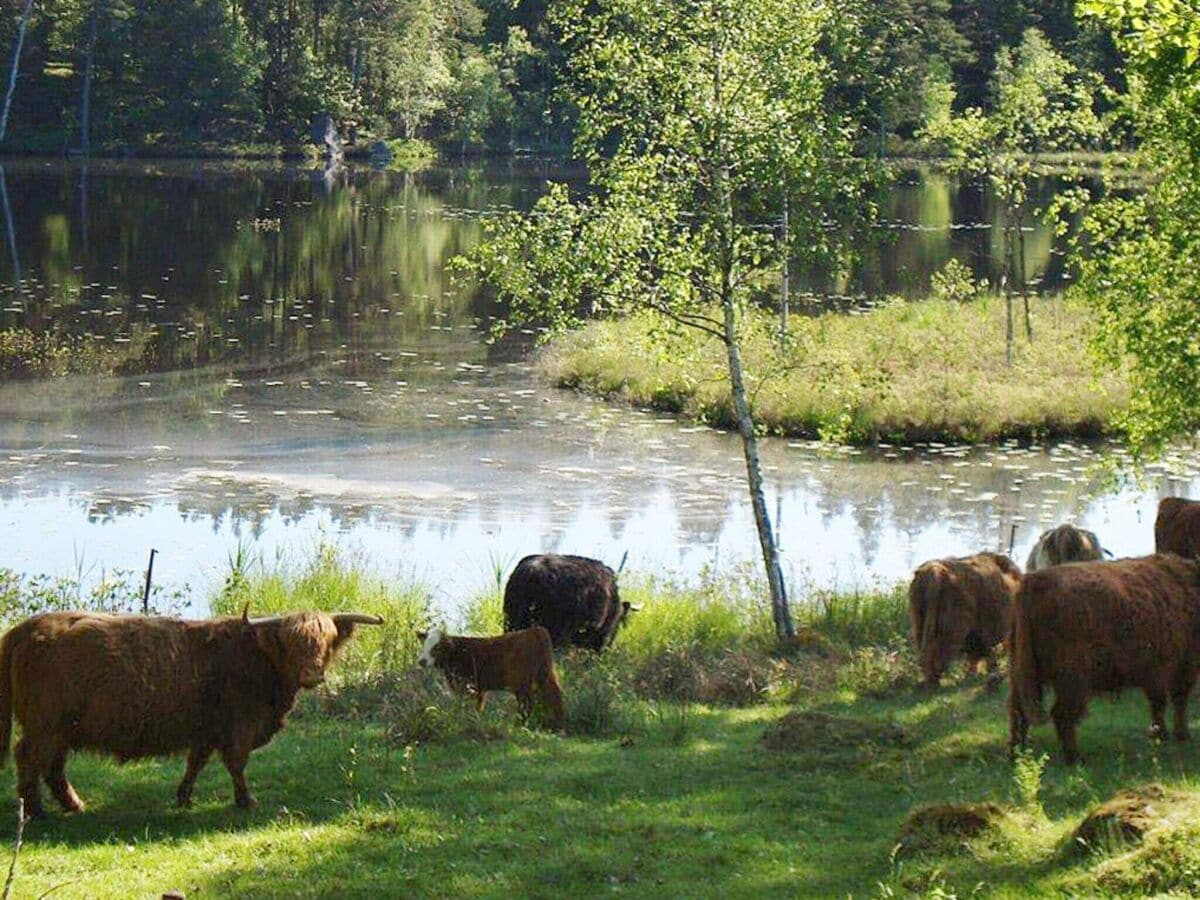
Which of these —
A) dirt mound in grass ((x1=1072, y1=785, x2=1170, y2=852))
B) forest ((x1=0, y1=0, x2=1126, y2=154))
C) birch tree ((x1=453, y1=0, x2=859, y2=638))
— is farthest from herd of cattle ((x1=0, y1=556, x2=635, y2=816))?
forest ((x1=0, y1=0, x2=1126, y2=154))

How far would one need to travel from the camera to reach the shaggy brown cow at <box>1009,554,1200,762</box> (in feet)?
37.9

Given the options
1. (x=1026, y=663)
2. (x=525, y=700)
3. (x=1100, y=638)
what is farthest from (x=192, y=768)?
(x=1100, y=638)

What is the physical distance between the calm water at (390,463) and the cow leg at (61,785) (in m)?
10.2

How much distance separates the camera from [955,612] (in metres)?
15.0

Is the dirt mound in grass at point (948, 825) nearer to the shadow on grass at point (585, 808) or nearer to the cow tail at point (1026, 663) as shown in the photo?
the shadow on grass at point (585, 808)

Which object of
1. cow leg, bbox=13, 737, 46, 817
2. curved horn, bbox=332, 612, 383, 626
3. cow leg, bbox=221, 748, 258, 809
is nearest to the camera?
cow leg, bbox=13, 737, 46, 817

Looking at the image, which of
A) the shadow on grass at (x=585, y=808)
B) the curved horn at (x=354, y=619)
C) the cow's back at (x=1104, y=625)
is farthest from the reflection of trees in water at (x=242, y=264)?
the cow's back at (x=1104, y=625)

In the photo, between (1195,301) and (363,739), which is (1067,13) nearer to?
(1195,301)

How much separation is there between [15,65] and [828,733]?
92.6 m

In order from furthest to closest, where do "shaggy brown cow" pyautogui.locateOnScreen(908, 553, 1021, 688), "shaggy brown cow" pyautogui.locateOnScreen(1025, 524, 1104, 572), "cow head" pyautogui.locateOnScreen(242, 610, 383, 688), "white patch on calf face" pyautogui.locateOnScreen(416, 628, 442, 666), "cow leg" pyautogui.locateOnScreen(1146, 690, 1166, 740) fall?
"shaggy brown cow" pyautogui.locateOnScreen(1025, 524, 1104, 572)
"shaggy brown cow" pyautogui.locateOnScreen(908, 553, 1021, 688)
"white patch on calf face" pyautogui.locateOnScreen(416, 628, 442, 666)
"cow leg" pyautogui.locateOnScreen(1146, 690, 1166, 740)
"cow head" pyautogui.locateOnScreen(242, 610, 383, 688)

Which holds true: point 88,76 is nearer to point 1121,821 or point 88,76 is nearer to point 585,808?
point 585,808

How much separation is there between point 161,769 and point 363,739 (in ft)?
5.04

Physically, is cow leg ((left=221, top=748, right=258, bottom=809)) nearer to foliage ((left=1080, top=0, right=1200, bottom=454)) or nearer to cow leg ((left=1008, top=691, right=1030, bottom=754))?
cow leg ((left=1008, top=691, right=1030, bottom=754))

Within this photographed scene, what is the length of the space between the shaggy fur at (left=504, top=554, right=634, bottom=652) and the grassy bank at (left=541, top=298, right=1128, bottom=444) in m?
12.9
